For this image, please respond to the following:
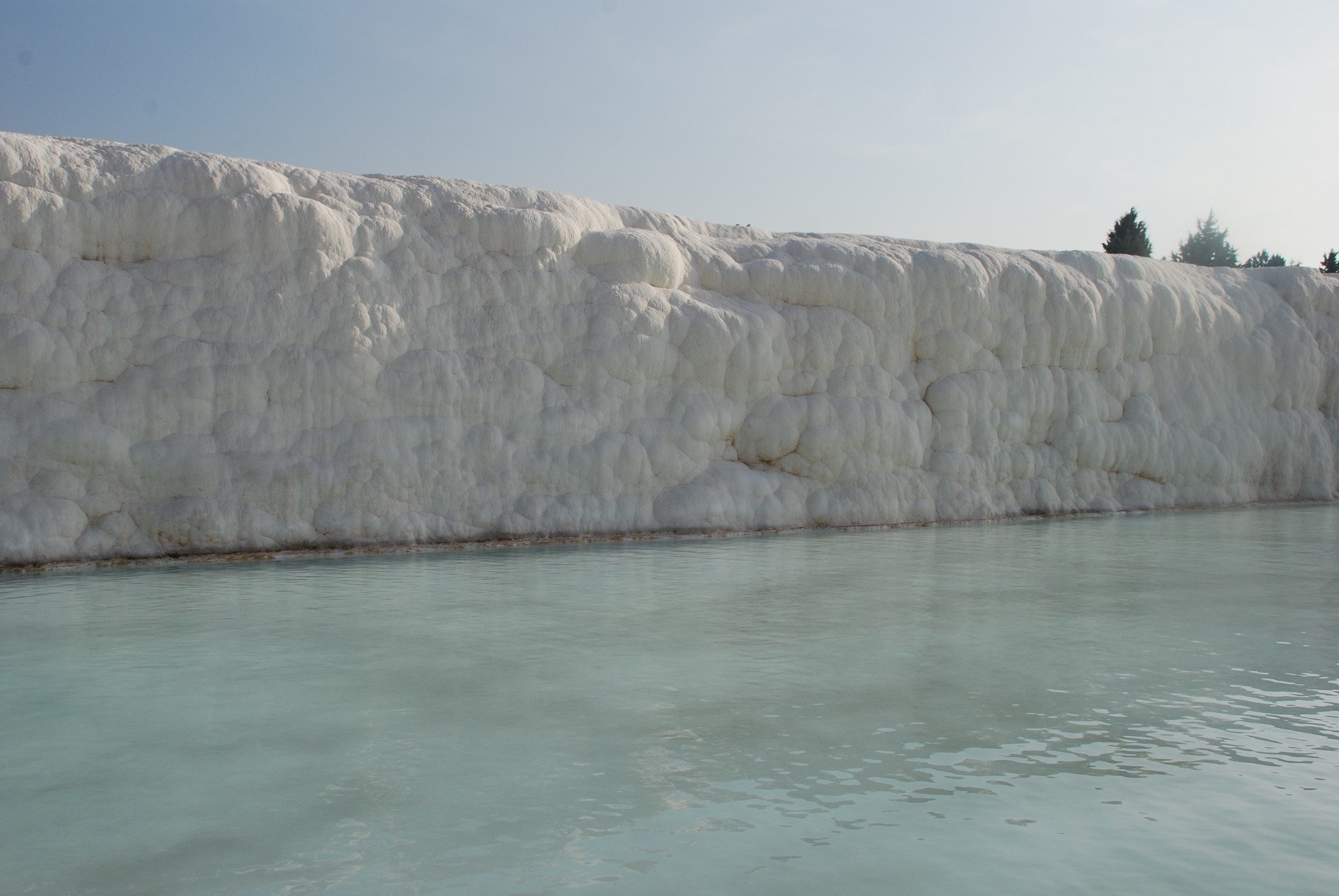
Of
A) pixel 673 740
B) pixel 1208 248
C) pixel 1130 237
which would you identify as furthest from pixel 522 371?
pixel 1208 248

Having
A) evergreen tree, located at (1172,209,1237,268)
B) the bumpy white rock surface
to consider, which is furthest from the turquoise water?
evergreen tree, located at (1172,209,1237,268)

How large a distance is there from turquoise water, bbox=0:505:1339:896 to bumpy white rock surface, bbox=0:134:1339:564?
2486 mm

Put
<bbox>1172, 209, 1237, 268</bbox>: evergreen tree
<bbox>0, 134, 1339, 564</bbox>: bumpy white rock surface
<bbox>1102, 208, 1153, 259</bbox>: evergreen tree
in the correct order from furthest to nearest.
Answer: <bbox>1172, 209, 1237, 268</bbox>: evergreen tree, <bbox>1102, 208, 1153, 259</bbox>: evergreen tree, <bbox>0, 134, 1339, 564</bbox>: bumpy white rock surface

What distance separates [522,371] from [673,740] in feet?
24.1

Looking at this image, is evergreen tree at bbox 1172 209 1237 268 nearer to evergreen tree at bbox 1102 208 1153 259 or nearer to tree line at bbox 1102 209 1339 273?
tree line at bbox 1102 209 1339 273

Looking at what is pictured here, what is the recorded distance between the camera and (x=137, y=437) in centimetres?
920

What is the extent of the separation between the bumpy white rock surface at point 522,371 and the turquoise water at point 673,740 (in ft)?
8.16

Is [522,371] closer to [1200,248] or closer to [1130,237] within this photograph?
[1130,237]

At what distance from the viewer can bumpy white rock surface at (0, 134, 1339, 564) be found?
30.1 ft

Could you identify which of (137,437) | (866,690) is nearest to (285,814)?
(866,690)

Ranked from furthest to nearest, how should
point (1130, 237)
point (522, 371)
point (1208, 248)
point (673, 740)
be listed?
→ point (1208, 248) < point (1130, 237) < point (522, 371) < point (673, 740)

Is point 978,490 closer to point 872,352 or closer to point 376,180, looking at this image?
point 872,352

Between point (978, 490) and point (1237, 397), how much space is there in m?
Answer: 5.24

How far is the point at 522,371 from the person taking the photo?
10.8m
